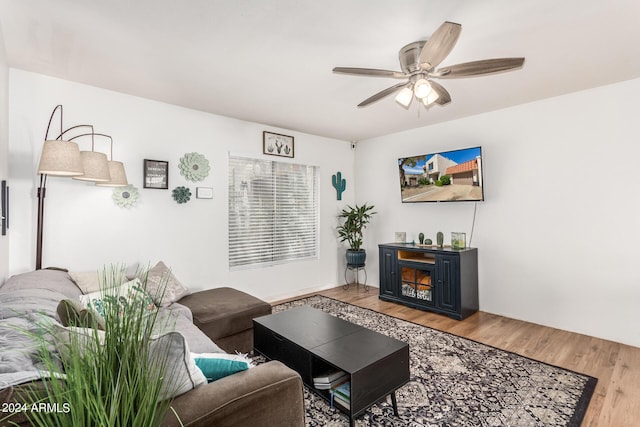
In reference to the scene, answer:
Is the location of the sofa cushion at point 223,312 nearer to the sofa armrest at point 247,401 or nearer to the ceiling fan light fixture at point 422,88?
the sofa armrest at point 247,401

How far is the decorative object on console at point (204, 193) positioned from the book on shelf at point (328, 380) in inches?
101

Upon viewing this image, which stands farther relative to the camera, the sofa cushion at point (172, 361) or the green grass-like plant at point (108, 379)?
the sofa cushion at point (172, 361)

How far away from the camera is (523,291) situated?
11.8ft

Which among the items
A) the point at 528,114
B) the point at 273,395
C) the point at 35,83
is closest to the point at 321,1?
the point at 273,395

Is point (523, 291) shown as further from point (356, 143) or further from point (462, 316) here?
point (356, 143)

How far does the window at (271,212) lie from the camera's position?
13.3 ft

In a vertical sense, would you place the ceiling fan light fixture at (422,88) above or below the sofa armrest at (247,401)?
above

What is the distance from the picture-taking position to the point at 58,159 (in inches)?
84.3

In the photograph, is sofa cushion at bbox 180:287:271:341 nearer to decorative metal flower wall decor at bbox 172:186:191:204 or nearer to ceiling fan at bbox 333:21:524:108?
decorative metal flower wall decor at bbox 172:186:191:204

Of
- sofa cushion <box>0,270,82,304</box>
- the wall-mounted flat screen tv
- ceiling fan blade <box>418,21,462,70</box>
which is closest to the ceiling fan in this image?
ceiling fan blade <box>418,21,462,70</box>

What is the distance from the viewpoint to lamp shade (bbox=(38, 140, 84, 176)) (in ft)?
7.01

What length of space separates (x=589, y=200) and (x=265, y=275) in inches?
150

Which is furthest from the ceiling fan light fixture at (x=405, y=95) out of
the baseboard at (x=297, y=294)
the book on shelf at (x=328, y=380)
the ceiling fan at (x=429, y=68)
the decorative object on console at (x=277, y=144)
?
the baseboard at (x=297, y=294)

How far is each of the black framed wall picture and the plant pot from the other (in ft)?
9.29
